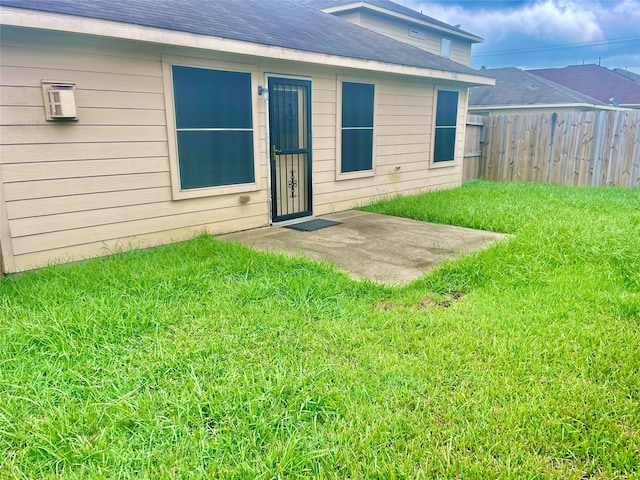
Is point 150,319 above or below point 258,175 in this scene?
below

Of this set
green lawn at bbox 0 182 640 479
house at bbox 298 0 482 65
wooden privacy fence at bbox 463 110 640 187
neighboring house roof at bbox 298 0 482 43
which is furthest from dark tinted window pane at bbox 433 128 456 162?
green lawn at bbox 0 182 640 479

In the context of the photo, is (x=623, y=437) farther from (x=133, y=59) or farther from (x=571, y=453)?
(x=133, y=59)

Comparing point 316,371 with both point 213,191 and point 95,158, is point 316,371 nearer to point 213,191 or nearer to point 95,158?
point 95,158

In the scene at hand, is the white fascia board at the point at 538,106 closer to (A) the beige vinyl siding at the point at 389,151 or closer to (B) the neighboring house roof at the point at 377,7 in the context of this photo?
(B) the neighboring house roof at the point at 377,7

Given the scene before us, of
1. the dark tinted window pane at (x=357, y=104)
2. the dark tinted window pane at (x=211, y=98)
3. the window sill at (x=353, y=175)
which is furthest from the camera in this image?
the window sill at (x=353, y=175)

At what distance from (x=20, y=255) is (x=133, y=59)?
207cm

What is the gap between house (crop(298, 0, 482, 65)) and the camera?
11.7 meters

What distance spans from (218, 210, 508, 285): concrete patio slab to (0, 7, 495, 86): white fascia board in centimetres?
207

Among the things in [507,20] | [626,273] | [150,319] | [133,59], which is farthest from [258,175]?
[507,20]

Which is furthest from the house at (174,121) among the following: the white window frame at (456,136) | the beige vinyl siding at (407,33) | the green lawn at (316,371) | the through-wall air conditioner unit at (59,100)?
the beige vinyl siding at (407,33)

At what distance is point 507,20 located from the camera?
1750 inches

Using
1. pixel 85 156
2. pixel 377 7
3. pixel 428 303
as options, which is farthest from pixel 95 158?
pixel 377 7

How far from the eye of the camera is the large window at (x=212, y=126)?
15.3ft

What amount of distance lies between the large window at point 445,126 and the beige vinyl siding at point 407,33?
4402 mm
